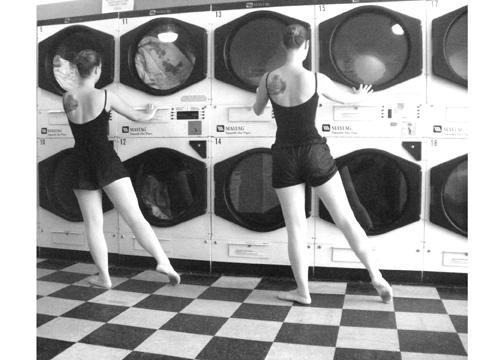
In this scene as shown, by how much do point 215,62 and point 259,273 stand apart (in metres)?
1.29

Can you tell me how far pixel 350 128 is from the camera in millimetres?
2541

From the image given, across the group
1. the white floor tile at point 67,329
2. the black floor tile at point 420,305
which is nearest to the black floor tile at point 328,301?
the black floor tile at point 420,305

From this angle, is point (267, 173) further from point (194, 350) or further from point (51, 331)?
point (51, 331)

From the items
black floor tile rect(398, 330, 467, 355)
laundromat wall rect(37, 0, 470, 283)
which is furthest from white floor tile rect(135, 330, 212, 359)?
laundromat wall rect(37, 0, 470, 283)

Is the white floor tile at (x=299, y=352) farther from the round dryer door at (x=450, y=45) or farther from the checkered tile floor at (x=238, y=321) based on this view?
the round dryer door at (x=450, y=45)

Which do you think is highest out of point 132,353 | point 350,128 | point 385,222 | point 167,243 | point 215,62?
point 215,62

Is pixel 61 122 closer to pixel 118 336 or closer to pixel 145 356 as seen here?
pixel 118 336

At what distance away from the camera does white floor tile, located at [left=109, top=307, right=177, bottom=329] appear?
1956 millimetres

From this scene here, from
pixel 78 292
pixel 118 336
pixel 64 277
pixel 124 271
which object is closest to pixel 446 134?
pixel 118 336

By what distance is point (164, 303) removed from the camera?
2.23 m

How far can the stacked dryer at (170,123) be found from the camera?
270 centimetres

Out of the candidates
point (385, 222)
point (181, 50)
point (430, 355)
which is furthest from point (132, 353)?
point (181, 50)

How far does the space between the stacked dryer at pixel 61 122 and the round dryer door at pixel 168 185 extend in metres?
0.26

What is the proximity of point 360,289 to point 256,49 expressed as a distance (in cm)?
149
